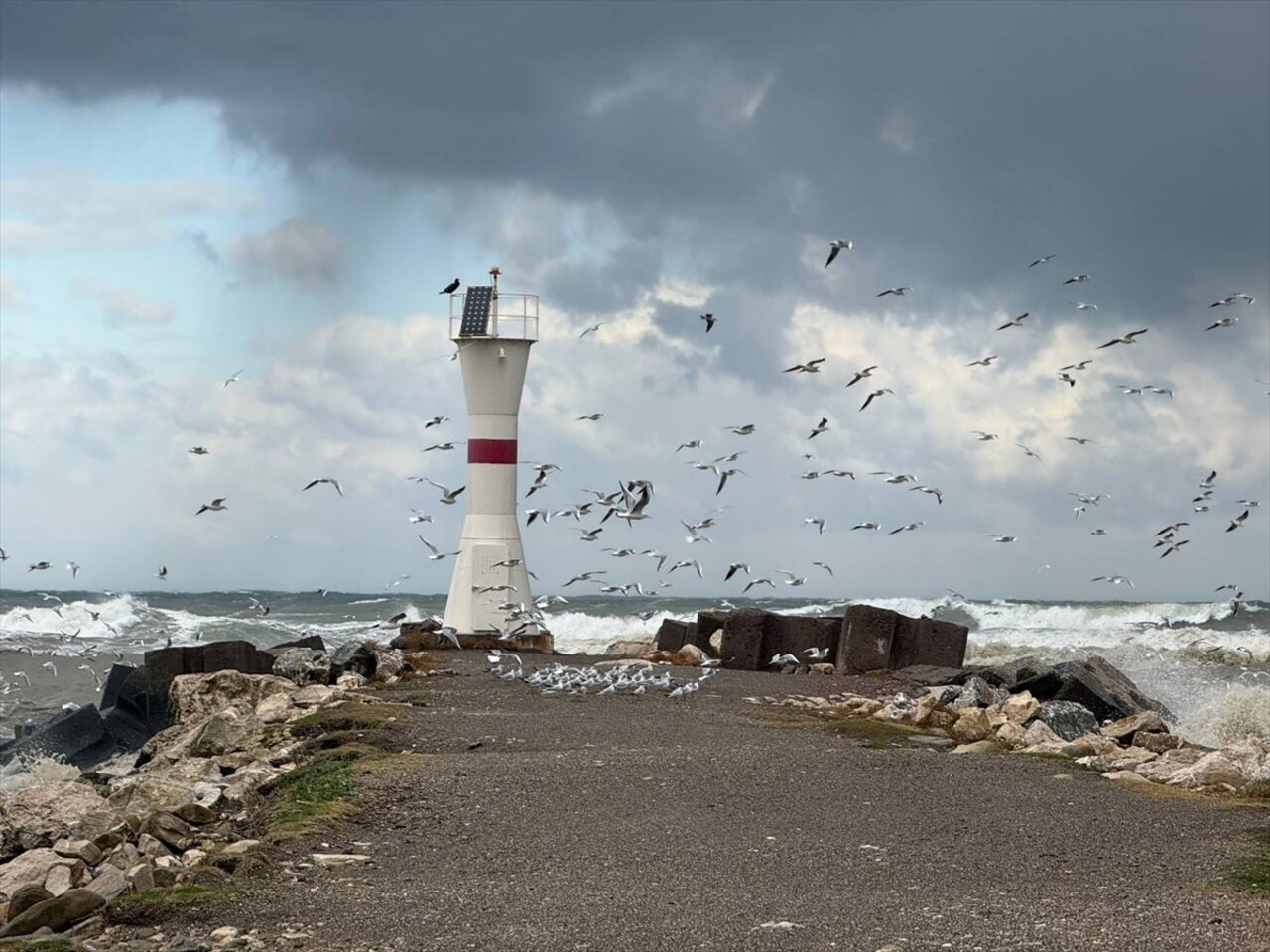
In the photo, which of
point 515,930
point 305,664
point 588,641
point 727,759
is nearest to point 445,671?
point 305,664

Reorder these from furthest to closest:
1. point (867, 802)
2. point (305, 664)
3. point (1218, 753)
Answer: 1. point (305, 664)
2. point (1218, 753)
3. point (867, 802)

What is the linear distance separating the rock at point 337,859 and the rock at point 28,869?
4.77 ft

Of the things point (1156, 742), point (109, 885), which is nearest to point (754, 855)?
point (109, 885)

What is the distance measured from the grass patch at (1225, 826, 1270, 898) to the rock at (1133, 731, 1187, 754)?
440cm

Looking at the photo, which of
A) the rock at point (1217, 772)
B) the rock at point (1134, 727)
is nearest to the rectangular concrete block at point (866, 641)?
the rock at point (1134, 727)

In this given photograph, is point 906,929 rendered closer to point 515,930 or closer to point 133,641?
point 515,930

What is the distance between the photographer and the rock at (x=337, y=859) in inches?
350

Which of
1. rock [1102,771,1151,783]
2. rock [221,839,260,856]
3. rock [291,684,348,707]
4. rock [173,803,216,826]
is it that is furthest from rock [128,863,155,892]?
rock [291,684,348,707]

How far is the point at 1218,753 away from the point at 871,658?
9.36 m

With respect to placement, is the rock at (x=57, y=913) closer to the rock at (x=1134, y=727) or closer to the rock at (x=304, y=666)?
the rock at (x=1134, y=727)

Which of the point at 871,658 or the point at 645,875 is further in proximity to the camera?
the point at 871,658

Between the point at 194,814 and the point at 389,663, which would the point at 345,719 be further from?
the point at 389,663

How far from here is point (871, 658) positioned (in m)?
21.4

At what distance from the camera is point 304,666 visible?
19.8 meters
